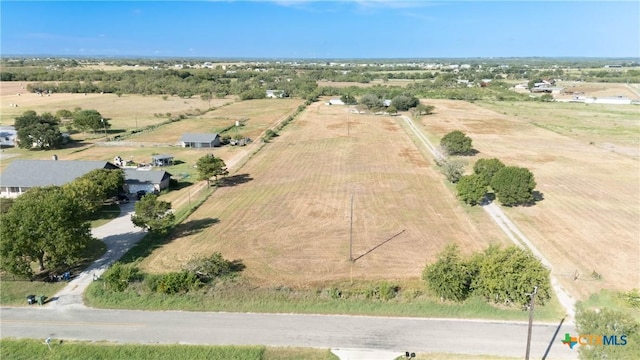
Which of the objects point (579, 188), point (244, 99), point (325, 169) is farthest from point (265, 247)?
point (244, 99)

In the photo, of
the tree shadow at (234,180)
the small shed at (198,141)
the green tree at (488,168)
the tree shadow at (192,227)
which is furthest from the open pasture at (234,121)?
the green tree at (488,168)

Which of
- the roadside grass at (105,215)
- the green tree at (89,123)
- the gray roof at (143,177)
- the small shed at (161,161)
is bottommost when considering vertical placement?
the roadside grass at (105,215)

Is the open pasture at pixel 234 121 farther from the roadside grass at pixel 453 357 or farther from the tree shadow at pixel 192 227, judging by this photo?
the roadside grass at pixel 453 357

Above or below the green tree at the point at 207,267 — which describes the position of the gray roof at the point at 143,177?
above

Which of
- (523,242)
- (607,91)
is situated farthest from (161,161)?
(607,91)

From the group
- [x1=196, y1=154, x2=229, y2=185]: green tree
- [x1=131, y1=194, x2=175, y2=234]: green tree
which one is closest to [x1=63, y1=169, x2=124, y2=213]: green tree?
[x1=131, y1=194, x2=175, y2=234]: green tree

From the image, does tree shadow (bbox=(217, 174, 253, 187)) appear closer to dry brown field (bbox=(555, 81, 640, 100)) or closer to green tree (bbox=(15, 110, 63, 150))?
green tree (bbox=(15, 110, 63, 150))

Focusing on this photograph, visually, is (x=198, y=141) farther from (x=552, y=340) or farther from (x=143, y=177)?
(x=552, y=340)
